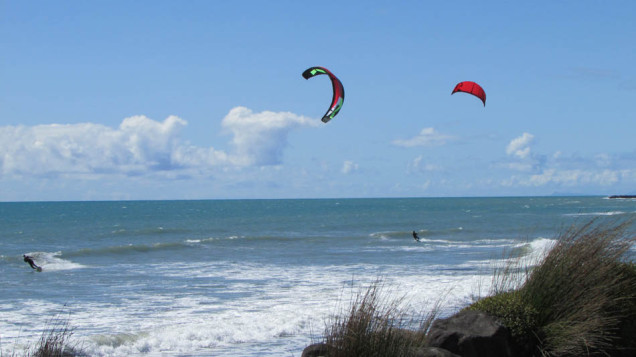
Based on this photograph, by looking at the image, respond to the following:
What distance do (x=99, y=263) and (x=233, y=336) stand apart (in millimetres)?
18096

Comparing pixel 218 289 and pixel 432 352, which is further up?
pixel 432 352

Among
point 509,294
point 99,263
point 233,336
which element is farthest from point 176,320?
point 99,263

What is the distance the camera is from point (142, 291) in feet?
59.2

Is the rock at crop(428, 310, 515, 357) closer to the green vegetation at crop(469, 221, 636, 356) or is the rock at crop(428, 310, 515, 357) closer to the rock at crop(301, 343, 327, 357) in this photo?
the green vegetation at crop(469, 221, 636, 356)

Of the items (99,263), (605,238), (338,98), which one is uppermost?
(338,98)

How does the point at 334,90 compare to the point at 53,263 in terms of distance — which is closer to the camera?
the point at 334,90

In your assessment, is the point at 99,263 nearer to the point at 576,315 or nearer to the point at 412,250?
the point at 412,250

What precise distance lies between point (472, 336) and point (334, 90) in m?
6.72

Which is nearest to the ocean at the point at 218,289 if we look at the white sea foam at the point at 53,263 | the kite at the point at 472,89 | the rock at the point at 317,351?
the white sea foam at the point at 53,263

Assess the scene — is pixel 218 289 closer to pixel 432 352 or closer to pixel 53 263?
pixel 432 352

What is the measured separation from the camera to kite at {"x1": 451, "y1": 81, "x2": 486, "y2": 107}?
1283cm

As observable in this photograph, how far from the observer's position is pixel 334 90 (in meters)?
12.5

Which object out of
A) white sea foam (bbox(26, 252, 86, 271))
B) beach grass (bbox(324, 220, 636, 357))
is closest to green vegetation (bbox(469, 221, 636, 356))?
beach grass (bbox(324, 220, 636, 357))

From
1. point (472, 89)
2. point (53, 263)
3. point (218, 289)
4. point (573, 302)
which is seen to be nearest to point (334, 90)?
point (472, 89)
